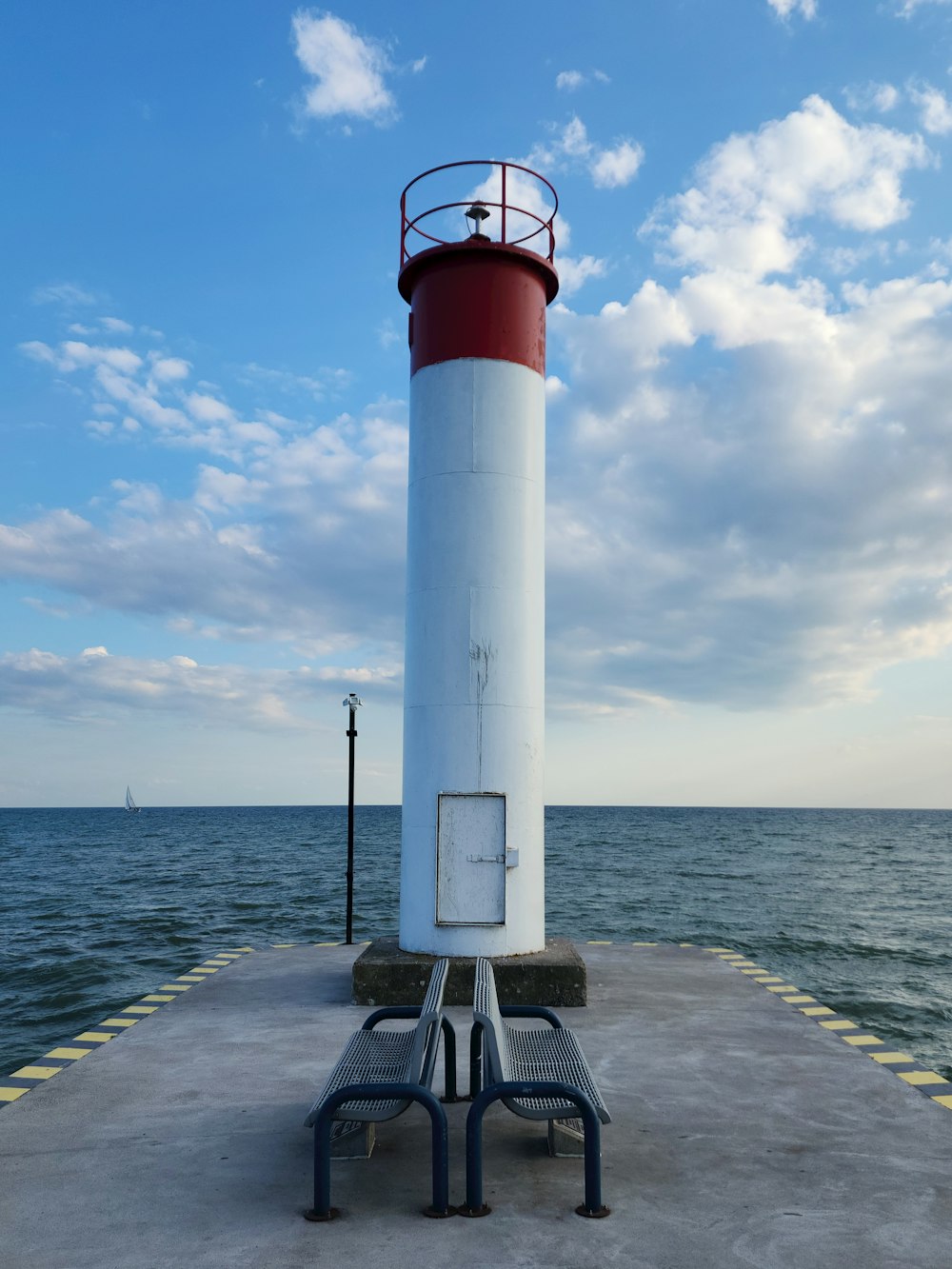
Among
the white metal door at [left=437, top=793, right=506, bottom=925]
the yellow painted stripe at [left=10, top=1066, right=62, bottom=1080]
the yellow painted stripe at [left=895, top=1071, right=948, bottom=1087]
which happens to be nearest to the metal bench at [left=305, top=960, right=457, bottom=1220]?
the yellow painted stripe at [left=10, top=1066, right=62, bottom=1080]

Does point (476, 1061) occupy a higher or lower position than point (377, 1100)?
lower

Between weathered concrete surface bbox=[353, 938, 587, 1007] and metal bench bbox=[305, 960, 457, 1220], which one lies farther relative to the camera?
weathered concrete surface bbox=[353, 938, 587, 1007]

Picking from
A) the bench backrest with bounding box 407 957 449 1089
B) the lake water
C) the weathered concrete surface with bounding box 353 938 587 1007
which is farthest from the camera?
the lake water

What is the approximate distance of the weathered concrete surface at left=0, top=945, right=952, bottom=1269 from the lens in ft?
16.3

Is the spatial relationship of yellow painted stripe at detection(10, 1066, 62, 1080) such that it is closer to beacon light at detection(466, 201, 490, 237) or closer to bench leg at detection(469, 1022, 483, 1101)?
bench leg at detection(469, 1022, 483, 1101)

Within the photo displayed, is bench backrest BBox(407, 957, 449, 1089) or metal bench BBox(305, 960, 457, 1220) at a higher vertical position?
bench backrest BBox(407, 957, 449, 1089)

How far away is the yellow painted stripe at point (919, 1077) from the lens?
783 centimetres

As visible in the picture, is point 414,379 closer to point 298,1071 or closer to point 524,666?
point 524,666

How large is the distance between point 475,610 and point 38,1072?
593cm

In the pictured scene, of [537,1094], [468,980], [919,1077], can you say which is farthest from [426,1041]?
[919,1077]

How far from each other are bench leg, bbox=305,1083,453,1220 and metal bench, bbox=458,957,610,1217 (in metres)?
0.14

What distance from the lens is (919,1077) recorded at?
26.1 ft

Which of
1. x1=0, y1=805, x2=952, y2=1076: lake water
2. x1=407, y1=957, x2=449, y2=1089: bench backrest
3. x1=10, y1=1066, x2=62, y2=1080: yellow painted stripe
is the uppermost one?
x1=407, y1=957, x2=449, y2=1089: bench backrest

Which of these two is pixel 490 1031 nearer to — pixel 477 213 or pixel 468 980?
pixel 468 980
